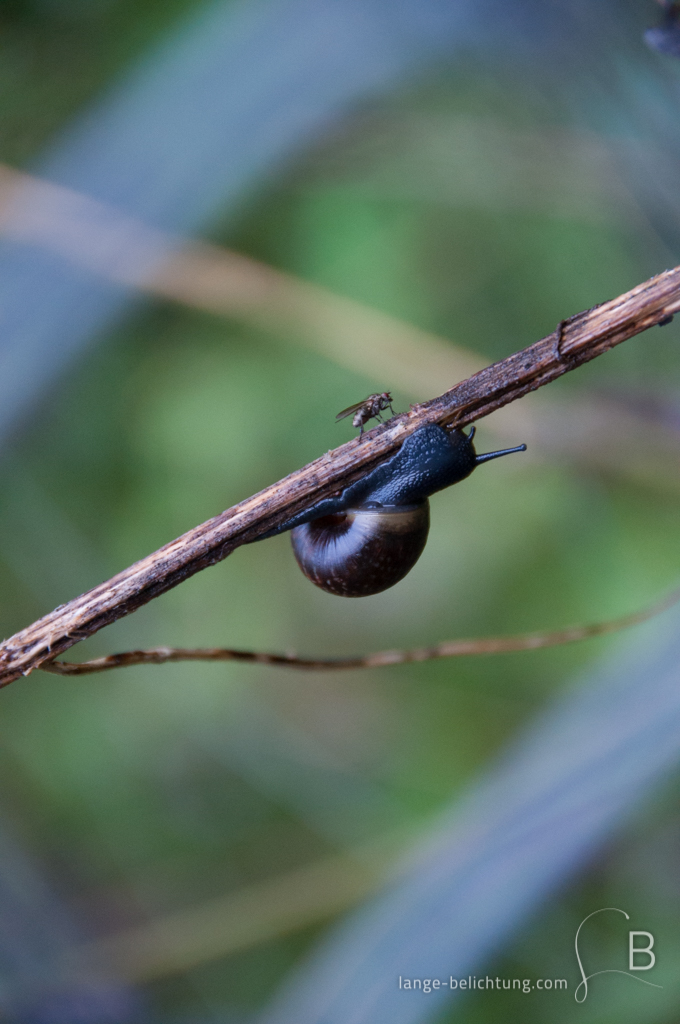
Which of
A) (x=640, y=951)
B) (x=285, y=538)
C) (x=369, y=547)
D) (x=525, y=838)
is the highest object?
(x=285, y=538)

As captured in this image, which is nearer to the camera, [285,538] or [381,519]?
[381,519]

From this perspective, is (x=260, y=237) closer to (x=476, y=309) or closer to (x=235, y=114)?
(x=235, y=114)

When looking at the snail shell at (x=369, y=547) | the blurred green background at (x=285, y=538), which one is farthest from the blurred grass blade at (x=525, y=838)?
the snail shell at (x=369, y=547)

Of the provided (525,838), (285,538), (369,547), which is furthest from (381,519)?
(285,538)

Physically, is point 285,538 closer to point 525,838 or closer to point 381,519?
point 525,838

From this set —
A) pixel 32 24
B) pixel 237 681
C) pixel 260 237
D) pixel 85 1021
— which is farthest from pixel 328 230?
pixel 85 1021

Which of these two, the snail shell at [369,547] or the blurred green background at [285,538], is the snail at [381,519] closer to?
the snail shell at [369,547]

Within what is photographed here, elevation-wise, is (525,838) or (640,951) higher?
(525,838)
